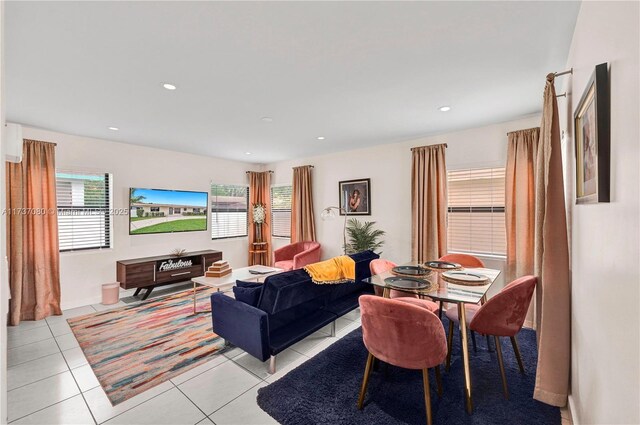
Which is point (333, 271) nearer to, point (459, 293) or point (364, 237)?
point (459, 293)

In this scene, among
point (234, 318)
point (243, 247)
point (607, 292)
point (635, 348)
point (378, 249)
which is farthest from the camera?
point (243, 247)

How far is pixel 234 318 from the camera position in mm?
2547

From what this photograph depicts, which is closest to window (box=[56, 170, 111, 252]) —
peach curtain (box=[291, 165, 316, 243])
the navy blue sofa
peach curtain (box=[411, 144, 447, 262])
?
the navy blue sofa

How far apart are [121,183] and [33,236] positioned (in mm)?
1319

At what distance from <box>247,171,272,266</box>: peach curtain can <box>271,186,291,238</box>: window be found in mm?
95

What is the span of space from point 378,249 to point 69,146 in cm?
503

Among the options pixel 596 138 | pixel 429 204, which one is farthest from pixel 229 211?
pixel 596 138

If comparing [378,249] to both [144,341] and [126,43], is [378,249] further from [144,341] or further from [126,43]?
[126,43]

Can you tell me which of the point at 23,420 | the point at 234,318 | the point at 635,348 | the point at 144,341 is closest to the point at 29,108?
the point at 144,341

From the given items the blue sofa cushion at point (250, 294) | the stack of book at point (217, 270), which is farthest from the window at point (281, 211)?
the blue sofa cushion at point (250, 294)

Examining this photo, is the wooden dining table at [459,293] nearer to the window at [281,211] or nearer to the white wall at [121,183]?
the window at [281,211]

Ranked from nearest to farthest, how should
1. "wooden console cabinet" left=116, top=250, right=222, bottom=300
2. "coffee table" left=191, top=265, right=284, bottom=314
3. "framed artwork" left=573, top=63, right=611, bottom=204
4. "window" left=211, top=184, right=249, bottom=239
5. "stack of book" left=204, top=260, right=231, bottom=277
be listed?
"framed artwork" left=573, top=63, right=611, bottom=204
"coffee table" left=191, top=265, right=284, bottom=314
"stack of book" left=204, top=260, right=231, bottom=277
"wooden console cabinet" left=116, top=250, right=222, bottom=300
"window" left=211, top=184, right=249, bottom=239

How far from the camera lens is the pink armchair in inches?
201

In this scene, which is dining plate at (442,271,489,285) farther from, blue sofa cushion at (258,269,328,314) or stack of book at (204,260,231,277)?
stack of book at (204,260,231,277)
